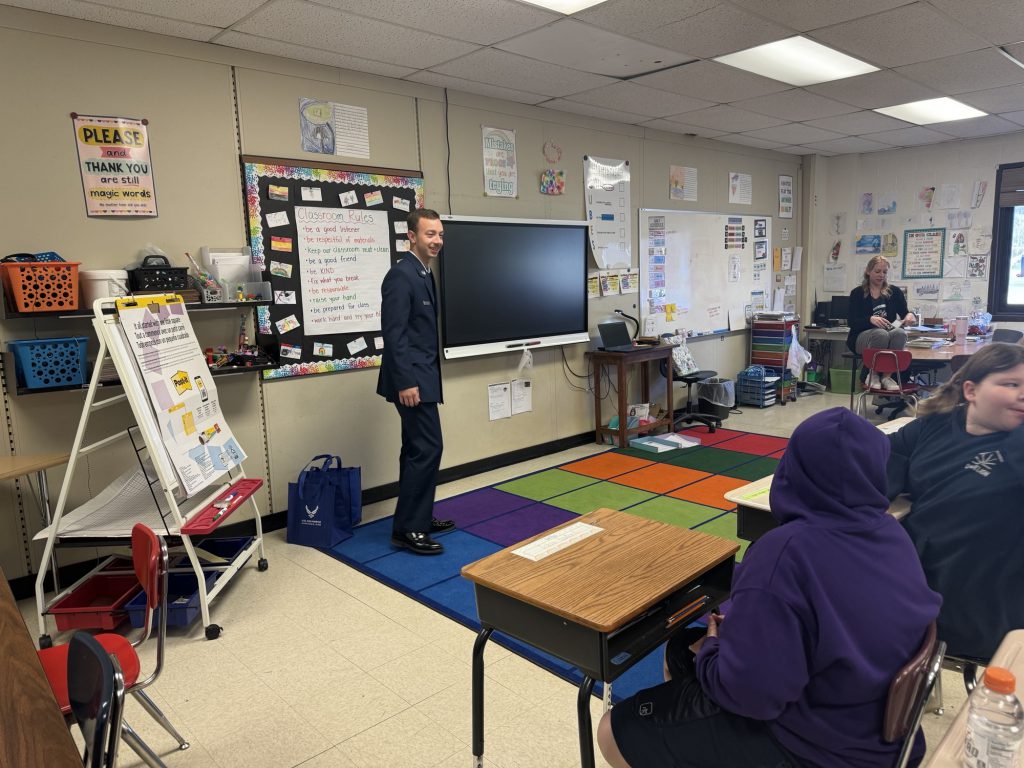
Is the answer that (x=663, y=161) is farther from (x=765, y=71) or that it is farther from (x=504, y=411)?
(x=504, y=411)

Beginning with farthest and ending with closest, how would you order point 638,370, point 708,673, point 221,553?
point 638,370 → point 221,553 → point 708,673

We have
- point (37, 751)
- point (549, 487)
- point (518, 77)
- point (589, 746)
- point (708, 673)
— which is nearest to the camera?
point (37, 751)

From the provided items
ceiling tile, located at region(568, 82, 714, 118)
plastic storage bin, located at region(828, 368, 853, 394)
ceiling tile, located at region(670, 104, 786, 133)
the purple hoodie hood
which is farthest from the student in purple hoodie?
plastic storage bin, located at region(828, 368, 853, 394)

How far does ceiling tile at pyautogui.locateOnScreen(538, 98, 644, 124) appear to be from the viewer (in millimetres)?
4984

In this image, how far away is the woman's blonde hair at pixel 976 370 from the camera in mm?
1782

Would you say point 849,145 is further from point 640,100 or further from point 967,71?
point 640,100

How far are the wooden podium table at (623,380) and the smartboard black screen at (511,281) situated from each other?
33 cm

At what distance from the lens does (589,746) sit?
4.79 ft

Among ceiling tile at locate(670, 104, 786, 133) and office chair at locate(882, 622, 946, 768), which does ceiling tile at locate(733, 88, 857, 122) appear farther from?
office chair at locate(882, 622, 946, 768)

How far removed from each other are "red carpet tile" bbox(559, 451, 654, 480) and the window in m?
4.50

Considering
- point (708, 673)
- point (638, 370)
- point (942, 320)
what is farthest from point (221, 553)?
point (942, 320)

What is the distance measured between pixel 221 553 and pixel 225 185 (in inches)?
75.5

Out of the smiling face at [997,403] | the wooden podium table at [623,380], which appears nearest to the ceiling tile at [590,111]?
Answer: the wooden podium table at [623,380]

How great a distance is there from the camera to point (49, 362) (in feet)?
9.91
